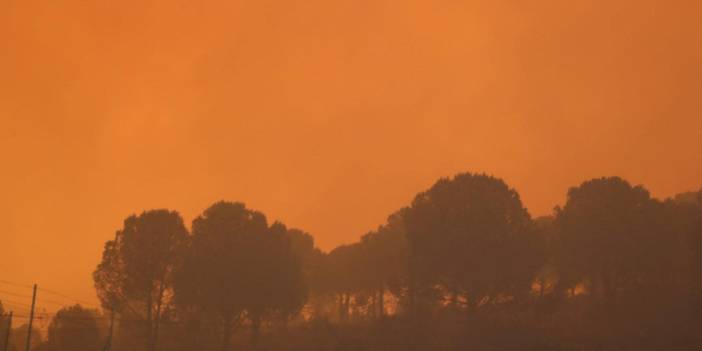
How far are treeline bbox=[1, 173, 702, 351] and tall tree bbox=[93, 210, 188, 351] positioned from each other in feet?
0.39

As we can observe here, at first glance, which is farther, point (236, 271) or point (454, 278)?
point (236, 271)

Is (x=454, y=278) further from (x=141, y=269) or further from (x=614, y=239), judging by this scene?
(x=141, y=269)

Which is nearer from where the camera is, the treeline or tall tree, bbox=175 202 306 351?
the treeline

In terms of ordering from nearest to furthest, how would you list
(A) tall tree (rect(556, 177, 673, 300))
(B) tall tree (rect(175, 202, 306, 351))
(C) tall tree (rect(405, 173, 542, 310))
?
1. (C) tall tree (rect(405, 173, 542, 310))
2. (B) tall tree (rect(175, 202, 306, 351))
3. (A) tall tree (rect(556, 177, 673, 300))

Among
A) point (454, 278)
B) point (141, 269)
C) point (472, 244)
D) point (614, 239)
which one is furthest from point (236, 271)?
point (614, 239)

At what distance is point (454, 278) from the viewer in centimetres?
4994

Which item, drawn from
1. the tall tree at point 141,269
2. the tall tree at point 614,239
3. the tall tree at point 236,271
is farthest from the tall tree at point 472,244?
the tall tree at point 141,269

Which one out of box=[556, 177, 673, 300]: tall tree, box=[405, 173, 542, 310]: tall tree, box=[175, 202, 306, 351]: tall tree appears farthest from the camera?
box=[556, 177, 673, 300]: tall tree

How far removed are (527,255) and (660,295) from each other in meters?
17.9

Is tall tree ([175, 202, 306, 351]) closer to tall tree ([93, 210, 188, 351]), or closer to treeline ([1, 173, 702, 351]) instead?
treeline ([1, 173, 702, 351])

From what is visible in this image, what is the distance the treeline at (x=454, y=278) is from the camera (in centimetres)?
4934

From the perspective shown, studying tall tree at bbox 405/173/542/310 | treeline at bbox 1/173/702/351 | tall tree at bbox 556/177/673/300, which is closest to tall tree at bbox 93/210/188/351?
treeline at bbox 1/173/702/351

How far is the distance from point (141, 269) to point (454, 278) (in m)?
30.6

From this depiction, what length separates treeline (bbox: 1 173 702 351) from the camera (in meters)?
49.3
